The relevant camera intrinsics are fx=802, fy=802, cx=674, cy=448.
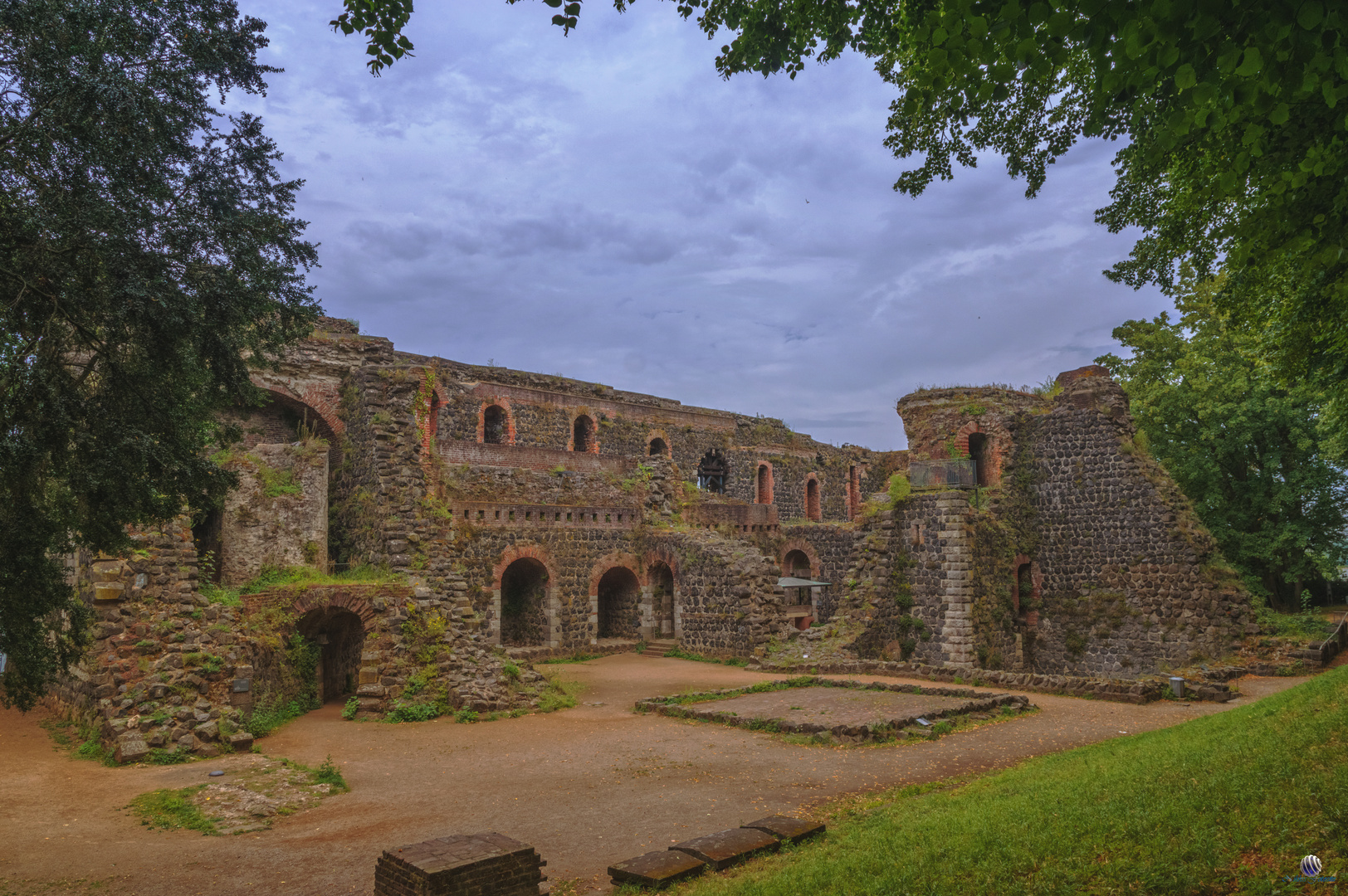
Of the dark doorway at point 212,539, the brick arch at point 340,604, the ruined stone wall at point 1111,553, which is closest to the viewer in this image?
the brick arch at point 340,604

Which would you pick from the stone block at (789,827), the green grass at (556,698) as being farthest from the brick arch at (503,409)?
the stone block at (789,827)

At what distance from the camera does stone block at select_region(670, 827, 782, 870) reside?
247 inches

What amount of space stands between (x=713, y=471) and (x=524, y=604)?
15.9 m

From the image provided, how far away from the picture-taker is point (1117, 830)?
18.3 feet

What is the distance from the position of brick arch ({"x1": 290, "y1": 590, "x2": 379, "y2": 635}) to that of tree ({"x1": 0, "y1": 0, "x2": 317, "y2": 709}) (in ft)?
23.7

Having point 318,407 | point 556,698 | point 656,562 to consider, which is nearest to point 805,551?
point 656,562

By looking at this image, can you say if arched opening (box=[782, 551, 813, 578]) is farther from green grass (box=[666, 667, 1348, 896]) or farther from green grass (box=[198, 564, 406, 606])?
green grass (box=[666, 667, 1348, 896])

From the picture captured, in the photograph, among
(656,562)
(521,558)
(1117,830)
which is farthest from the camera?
(656,562)

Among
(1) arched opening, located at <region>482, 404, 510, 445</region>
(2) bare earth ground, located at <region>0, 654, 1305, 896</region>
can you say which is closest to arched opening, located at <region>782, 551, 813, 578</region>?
(1) arched opening, located at <region>482, 404, 510, 445</region>

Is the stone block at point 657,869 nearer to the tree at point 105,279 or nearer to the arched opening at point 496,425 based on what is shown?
the tree at point 105,279

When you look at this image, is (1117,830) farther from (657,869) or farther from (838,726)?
(838,726)

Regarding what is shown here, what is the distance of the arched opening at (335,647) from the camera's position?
15.2 metres

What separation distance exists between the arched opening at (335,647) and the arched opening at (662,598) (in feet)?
31.2

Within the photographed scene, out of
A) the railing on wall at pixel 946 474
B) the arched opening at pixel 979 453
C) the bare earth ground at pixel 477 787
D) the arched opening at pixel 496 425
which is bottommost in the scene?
the bare earth ground at pixel 477 787
